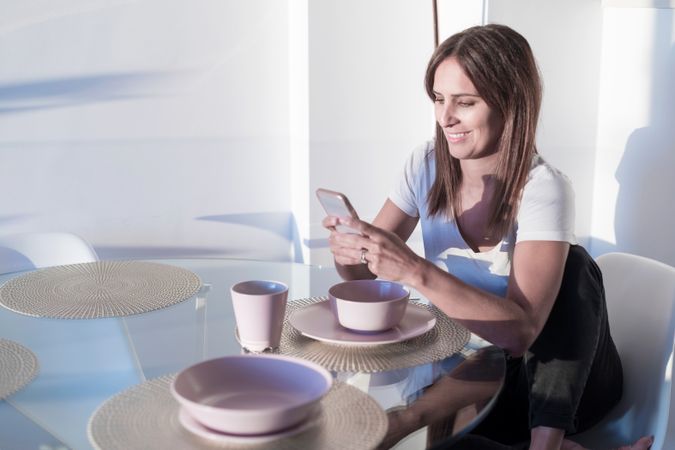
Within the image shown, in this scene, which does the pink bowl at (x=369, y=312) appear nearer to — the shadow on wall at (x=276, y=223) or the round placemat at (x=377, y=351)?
the round placemat at (x=377, y=351)

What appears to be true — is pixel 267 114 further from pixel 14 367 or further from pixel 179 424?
pixel 179 424

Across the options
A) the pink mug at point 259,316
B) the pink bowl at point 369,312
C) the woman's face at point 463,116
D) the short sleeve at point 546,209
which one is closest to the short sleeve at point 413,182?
the woman's face at point 463,116

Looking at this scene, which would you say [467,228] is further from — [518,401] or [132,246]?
[132,246]

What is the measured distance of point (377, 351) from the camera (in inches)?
43.9

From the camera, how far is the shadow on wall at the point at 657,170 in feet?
8.55

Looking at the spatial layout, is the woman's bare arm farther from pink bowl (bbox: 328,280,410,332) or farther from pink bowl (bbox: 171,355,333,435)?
pink bowl (bbox: 171,355,333,435)

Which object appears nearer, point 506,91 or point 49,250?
point 506,91

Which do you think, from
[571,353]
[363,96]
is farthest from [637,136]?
[571,353]

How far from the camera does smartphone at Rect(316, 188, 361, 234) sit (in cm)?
118

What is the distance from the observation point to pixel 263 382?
90 centimetres

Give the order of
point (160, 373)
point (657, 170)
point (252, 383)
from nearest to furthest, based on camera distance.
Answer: point (252, 383)
point (160, 373)
point (657, 170)

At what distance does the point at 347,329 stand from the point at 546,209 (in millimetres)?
464

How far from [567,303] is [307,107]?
194cm

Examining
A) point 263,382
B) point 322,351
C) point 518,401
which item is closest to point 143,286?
point 322,351
